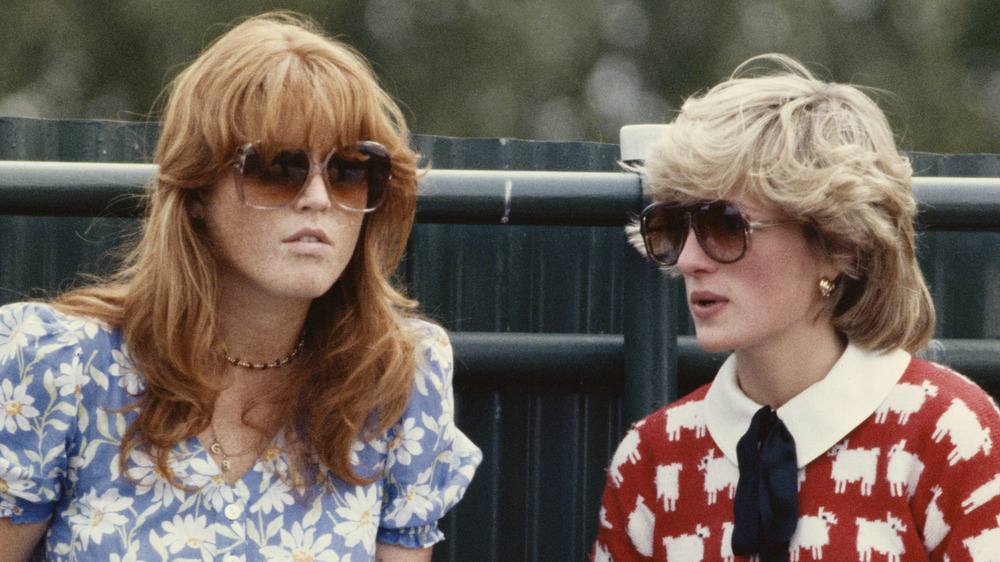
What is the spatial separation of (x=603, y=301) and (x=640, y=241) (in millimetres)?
393

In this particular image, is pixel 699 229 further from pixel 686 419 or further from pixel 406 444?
pixel 406 444

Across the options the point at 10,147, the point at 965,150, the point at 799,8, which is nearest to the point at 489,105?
the point at 799,8

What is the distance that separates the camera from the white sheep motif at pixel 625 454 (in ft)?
8.05

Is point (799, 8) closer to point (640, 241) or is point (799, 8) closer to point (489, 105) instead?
point (489, 105)

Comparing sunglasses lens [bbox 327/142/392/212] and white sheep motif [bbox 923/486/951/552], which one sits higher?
sunglasses lens [bbox 327/142/392/212]

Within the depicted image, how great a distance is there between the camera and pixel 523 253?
2777mm

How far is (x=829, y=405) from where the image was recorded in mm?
2240

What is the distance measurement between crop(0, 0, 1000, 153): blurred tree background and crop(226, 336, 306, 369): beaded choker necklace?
586 inches

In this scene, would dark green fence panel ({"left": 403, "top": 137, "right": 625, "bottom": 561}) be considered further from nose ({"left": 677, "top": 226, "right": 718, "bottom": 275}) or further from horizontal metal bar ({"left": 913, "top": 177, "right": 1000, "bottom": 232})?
horizontal metal bar ({"left": 913, "top": 177, "right": 1000, "bottom": 232})

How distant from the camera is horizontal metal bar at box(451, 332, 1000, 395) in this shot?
2557mm

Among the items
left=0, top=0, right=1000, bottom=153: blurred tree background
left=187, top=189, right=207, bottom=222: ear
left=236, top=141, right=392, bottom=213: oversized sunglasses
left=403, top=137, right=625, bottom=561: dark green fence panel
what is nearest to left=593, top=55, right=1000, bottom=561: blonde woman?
left=403, top=137, right=625, bottom=561: dark green fence panel

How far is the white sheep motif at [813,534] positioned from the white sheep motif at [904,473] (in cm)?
13

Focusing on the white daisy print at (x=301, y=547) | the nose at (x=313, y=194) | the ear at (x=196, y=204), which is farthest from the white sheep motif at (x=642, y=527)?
the ear at (x=196, y=204)

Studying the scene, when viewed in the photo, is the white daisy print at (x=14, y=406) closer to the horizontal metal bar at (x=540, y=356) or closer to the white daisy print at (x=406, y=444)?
the white daisy print at (x=406, y=444)
